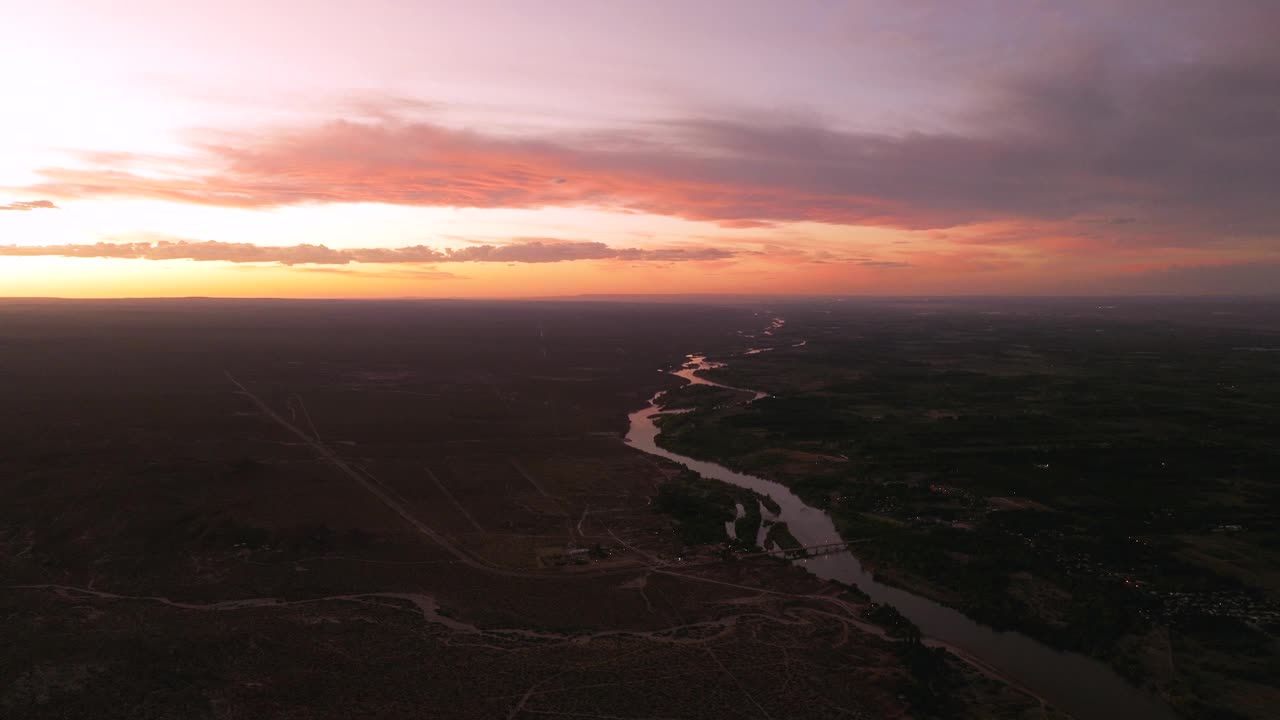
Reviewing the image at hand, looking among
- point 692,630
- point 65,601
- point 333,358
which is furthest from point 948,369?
point 65,601

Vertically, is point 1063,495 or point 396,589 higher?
point 1063,495

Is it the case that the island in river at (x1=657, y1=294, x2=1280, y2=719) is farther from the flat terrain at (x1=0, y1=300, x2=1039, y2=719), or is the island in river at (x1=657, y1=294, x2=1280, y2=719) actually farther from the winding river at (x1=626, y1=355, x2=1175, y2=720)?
the flat terrain at (x1=0, y1=300, x2=1039, y2=719)

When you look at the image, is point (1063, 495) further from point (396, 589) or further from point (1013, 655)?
point (396, 589)

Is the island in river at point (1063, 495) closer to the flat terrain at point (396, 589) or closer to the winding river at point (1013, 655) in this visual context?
the winding river at point (1013, 655)

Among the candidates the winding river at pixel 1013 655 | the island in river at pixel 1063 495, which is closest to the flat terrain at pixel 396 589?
the winding river at pixel 1013 655

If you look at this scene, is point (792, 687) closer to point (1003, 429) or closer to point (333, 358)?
point (1003, 429)

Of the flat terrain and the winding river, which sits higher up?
the flat terrain

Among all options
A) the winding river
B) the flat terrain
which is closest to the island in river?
the winding river

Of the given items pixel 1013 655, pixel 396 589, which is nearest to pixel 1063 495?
pixel 1013 655
